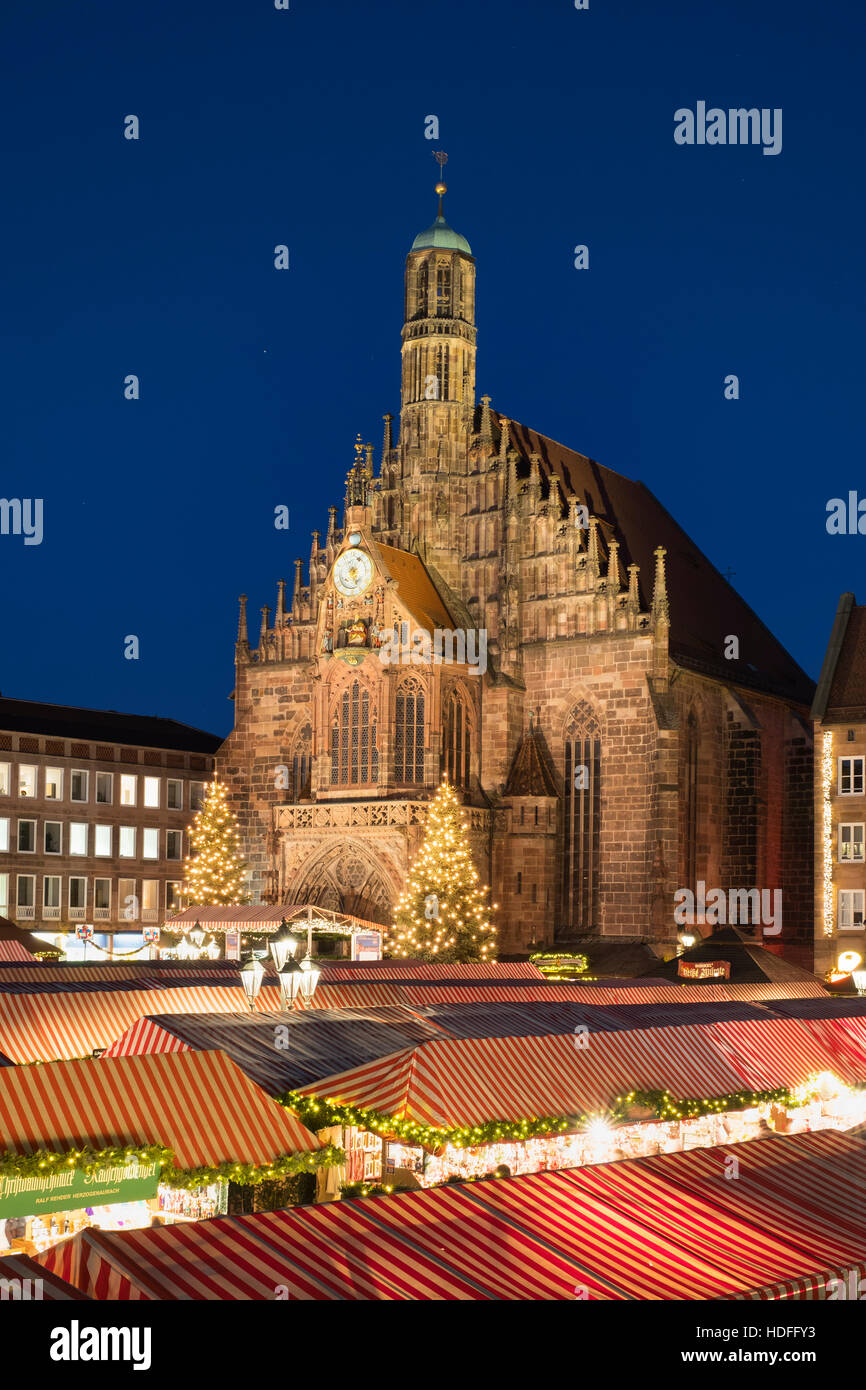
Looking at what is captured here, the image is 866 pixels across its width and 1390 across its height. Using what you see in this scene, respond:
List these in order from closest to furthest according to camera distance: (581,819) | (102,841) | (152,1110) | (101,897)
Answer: (152,1110) → (581,819) → (101,897) → (102,841)

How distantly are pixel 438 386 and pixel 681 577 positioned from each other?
14.5 m

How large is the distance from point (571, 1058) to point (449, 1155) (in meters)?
4.23

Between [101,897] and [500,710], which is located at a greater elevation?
[500,710]

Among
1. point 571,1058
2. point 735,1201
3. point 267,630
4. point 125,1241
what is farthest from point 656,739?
point 125,1241

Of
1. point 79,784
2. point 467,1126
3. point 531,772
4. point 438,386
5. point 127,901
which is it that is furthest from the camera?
point 127,901

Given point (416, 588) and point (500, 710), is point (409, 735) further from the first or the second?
point (416, 588)

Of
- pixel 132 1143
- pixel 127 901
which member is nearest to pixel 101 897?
pixel 127 901

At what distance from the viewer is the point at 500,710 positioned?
212 feet

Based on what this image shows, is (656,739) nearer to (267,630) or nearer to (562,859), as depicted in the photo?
(562,859)

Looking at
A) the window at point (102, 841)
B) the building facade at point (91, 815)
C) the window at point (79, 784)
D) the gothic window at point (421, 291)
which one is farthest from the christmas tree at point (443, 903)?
the window at point (79, 784)

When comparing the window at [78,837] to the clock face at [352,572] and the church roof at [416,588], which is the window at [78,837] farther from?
the church roof at [416,588]

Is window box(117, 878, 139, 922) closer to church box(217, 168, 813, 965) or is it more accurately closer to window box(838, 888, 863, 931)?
church box(217, 168, 813, 965)

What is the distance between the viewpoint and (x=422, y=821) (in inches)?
2425
